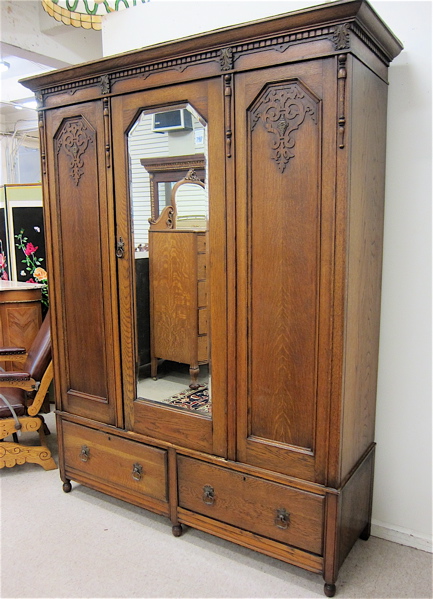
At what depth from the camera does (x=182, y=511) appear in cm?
224

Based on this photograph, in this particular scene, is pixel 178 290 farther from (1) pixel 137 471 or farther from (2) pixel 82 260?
(1) pixel 137 471

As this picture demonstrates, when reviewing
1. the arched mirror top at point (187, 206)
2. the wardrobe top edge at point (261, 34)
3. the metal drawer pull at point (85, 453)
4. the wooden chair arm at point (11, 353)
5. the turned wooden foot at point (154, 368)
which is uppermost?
the wardrobe top edge at point (261, 34)

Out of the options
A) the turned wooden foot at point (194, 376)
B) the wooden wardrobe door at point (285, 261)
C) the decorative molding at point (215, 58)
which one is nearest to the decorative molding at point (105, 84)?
the decorative molding at point (215, 58)

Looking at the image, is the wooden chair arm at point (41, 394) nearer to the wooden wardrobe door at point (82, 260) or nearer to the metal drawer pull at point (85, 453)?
the wooden wardrobe door at point (82, 260)

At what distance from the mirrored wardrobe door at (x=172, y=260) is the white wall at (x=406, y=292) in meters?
0.75

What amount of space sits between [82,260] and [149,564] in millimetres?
1404

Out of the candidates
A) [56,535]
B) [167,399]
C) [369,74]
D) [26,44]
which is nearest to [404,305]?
[369,74]

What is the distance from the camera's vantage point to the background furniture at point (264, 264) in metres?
1.72

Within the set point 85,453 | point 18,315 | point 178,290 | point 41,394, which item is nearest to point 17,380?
point 41,394

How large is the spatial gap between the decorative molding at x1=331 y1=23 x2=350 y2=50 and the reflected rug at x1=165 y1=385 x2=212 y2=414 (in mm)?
1377

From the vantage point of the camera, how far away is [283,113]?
1756 millimetres

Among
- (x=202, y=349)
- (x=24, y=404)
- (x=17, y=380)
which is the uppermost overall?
(x=202, y=349)

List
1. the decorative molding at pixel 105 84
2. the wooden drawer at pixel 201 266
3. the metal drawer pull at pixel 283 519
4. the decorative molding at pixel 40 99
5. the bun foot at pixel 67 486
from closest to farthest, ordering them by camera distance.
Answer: the metal drawer pull at pixel 283 519
the wooden drawer at pixel 201 266
the decorative molding at pixel 105 84
the decorative molding at pixel 40 99
the bun foot at pixel 67 486

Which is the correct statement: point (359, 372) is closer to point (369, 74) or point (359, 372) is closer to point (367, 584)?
point (367, 584)
